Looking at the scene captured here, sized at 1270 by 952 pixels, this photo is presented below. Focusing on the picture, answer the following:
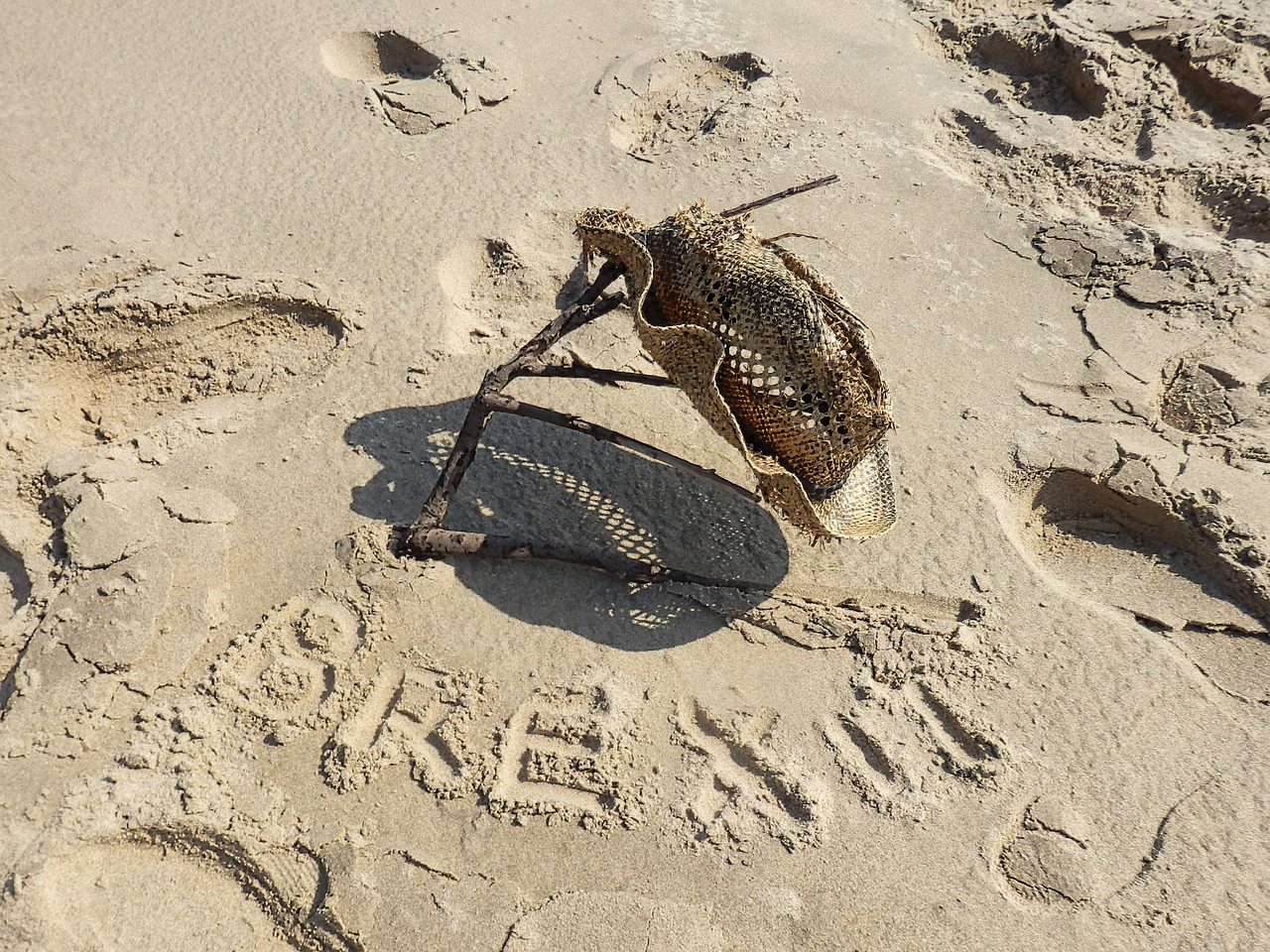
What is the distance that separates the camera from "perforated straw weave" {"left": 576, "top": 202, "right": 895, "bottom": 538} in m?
2.66

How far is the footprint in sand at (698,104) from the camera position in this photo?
5.38 meters

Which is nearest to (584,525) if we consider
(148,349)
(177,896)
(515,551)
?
(515,551)

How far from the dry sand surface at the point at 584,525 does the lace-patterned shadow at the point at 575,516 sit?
20mm

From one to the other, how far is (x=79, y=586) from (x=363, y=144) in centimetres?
317

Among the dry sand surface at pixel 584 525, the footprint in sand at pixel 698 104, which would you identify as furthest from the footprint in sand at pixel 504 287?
the footprint in sand at pixel 698 104

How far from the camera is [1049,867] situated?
257cm

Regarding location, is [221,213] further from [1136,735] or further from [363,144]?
[1136,735]

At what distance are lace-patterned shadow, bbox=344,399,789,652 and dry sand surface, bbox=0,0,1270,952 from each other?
0.8 inches

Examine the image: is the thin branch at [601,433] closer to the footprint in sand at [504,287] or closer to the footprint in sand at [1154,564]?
the footprint in sand at [504,287]

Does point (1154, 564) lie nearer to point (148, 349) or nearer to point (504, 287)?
point (504, 287)

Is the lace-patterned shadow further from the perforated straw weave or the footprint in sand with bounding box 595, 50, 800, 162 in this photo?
the footprint in sand with bounding box 595, 50, 800, 162

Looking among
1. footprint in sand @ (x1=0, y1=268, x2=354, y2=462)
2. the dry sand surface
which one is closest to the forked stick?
the dry sand surface

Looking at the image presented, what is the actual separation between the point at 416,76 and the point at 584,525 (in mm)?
3968

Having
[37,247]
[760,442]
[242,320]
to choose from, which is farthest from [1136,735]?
[37,247]
